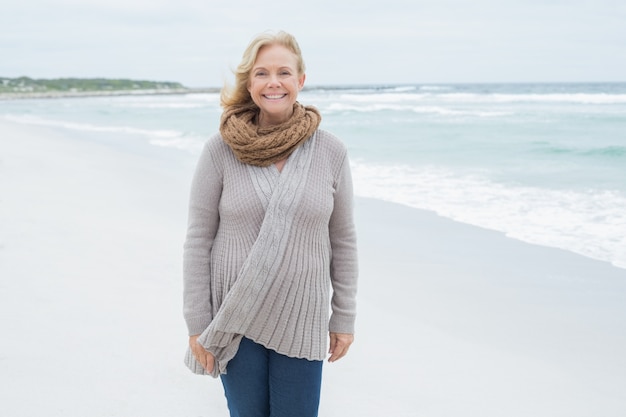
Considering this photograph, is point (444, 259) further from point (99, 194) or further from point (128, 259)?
point (99, 194)

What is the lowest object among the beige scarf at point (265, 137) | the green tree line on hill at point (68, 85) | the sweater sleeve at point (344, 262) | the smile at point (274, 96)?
the green tree line on hill at point (68, 85)

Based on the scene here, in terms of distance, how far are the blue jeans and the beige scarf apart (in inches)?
23.2

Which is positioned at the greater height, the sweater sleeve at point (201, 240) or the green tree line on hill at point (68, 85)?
the sweater sleeve at point (201, 240)

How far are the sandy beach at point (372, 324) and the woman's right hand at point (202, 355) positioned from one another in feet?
2.68

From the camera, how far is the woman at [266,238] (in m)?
1.94

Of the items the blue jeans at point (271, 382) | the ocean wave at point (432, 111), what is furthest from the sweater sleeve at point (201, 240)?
the ocean wave at point (432, 111)

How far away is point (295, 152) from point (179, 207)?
5067 millimetres

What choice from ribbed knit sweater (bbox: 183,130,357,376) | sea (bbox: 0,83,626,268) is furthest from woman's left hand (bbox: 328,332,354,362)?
sea (bbox: 0,83,626,268)

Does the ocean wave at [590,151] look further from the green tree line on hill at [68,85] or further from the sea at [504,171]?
the green tree line on hill at [68,85]

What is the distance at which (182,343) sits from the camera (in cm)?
339

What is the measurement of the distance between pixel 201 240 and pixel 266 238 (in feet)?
0.80

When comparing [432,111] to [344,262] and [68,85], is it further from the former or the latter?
[68,85]

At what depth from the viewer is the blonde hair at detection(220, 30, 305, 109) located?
198 centimetres

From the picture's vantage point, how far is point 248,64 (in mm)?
2010
